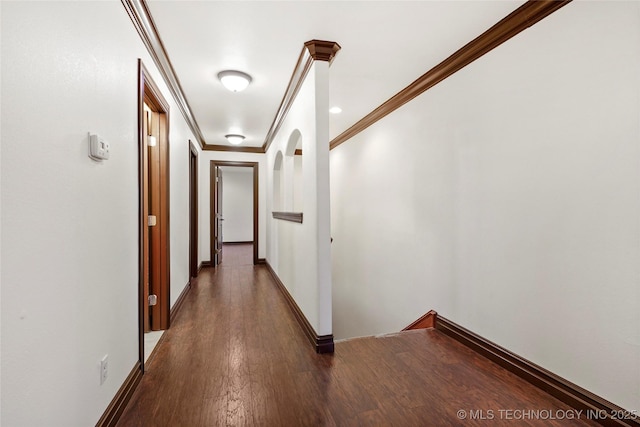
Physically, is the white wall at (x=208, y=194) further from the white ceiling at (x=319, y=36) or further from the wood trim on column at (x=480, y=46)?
the wood trim on column at (x=480, y=46)

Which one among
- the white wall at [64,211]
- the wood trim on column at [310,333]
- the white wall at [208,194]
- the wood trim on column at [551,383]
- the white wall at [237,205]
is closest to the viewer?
the white wall at [64,211]

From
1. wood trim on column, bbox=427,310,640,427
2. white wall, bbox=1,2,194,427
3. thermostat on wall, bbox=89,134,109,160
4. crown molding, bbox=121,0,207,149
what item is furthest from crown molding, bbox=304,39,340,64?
wood trim on column, bbox=427,310,640,427

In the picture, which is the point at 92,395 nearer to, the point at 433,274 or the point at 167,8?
the point at 167,8

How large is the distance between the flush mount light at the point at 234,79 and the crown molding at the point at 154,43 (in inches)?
17.2

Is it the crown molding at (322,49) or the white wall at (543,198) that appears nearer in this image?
the white wall at (543,198)

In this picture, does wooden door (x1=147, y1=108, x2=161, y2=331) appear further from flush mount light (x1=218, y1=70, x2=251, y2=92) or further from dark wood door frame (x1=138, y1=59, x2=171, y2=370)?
flush mount light (x1=218, y1=70, x2=251, y2=92)

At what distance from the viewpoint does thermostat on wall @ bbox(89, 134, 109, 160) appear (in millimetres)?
1324

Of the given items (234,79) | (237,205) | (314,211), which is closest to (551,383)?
(314,211)

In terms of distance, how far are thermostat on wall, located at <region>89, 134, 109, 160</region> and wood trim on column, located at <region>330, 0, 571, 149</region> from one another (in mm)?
2526

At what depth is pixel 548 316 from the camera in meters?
1.81

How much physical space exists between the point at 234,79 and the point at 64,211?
2077 millimetres

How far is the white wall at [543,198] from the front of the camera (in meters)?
1.49

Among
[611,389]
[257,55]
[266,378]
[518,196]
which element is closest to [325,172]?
[257,55]

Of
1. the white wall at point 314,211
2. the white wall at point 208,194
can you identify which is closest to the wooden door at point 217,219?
the white wall at point 208,194
